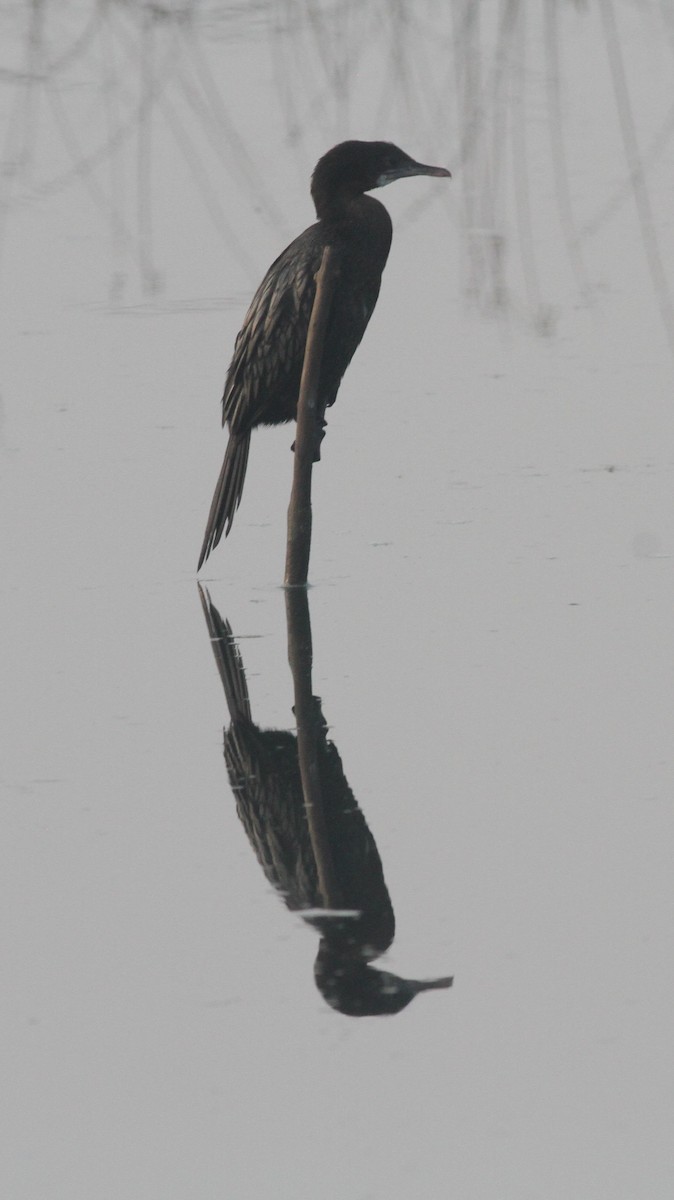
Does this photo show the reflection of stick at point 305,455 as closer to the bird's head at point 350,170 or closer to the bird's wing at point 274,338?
the bird's wing at point 274,338

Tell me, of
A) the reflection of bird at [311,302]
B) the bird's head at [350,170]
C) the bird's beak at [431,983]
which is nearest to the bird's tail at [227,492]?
the reflection of bird at [311,302]

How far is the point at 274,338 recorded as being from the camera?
4664 mm

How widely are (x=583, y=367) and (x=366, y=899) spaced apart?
4.73 metres

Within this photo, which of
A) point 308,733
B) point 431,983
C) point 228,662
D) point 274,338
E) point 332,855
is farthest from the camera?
point 274,338

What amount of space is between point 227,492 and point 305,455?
0.96 ft

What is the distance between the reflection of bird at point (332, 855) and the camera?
234 cm

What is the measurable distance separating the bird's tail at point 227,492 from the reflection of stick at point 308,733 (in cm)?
28

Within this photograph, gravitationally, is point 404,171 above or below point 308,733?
above

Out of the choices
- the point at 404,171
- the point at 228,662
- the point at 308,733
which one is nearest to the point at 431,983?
the point at 308,733

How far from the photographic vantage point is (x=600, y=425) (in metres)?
6.29

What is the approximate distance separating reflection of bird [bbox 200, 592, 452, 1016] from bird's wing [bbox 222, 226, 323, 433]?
3.96 ft

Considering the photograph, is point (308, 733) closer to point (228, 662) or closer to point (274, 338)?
point (228, 662)

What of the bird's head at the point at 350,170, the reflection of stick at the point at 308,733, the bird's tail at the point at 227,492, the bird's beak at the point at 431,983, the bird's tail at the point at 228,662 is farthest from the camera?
the bird's tail at the point at 227,492

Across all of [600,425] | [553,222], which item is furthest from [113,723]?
[553,222]
